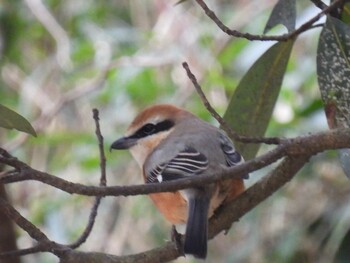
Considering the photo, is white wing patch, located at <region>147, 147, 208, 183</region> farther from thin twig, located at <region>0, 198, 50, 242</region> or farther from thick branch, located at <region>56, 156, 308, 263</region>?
thin twig, located at <region>0, 198, 50, 242</region>

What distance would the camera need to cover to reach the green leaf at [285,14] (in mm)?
2256

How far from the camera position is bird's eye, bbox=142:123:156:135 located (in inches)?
112

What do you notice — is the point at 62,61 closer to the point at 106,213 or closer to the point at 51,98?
the point at 51,98

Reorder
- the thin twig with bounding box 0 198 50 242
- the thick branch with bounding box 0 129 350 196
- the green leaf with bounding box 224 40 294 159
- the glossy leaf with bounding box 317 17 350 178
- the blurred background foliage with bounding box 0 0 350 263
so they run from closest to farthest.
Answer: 1. the thick branch with bounding box 0 129 350 196
2. the thin twig with bounding box 0 198 50 242
3. the glossy leaf with bounding box 317 17 350 178
4. the green leaf with bounding box 224 40 294 159
5. the blurred background foliage with bounding box 0 0 350 263

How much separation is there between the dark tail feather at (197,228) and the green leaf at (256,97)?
10.0 inches

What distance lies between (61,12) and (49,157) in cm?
99

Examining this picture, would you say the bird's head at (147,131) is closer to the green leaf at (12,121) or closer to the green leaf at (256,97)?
the green leaf at (256,97)

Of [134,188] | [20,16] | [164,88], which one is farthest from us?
[20,16]

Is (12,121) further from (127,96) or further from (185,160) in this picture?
(127,96)

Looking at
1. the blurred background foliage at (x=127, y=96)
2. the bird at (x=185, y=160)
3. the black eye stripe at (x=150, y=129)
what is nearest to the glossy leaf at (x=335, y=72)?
the bird at (x=185, y=160)

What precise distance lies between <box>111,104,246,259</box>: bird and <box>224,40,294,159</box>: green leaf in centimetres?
10

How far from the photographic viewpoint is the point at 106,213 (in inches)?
198

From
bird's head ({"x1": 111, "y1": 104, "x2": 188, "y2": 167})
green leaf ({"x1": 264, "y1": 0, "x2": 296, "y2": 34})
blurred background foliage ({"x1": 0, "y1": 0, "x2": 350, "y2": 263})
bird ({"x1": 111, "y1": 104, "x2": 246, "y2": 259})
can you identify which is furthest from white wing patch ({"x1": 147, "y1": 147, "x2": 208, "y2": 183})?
blurred background foliage ({"x1": 0, "y1": 0, "x2": 350, "y2": 263})

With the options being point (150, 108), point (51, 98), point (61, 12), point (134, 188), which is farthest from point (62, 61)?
point (134, 188)
